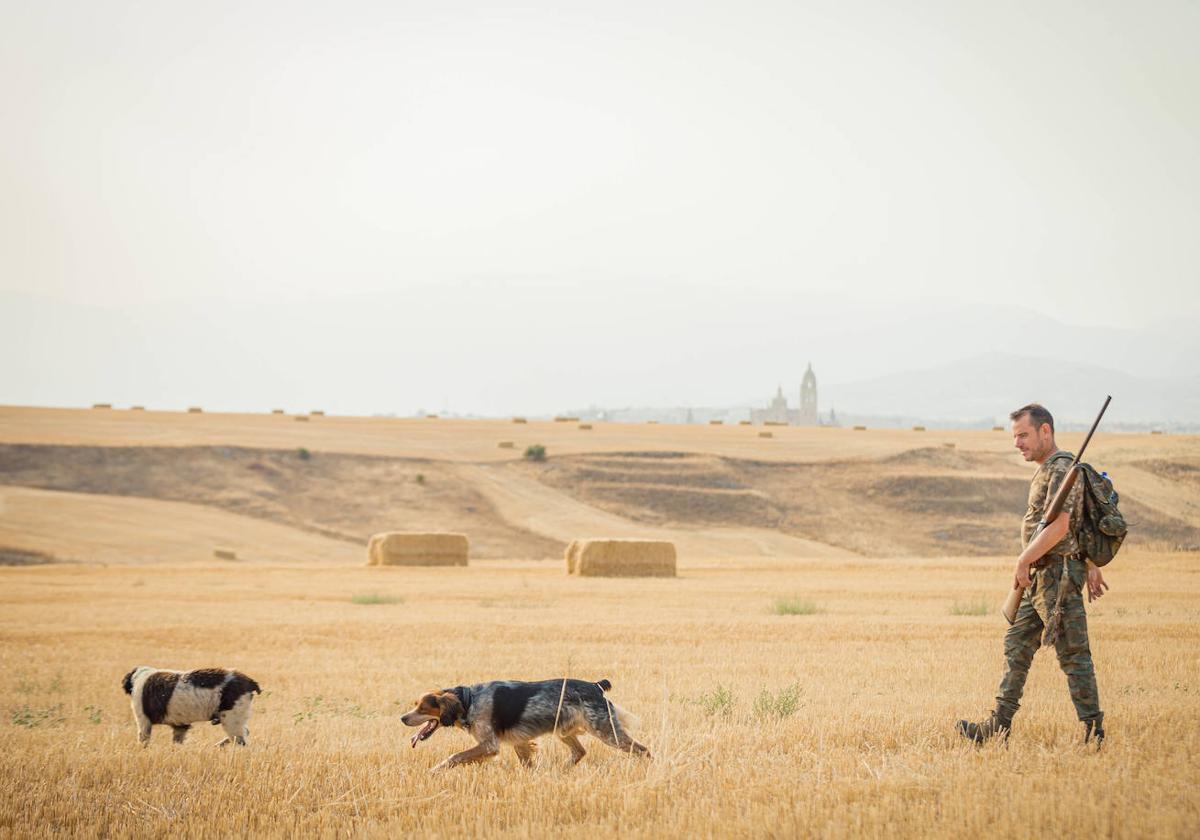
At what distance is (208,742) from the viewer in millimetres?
10984

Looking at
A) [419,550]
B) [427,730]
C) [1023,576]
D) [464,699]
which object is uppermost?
[1023,576]

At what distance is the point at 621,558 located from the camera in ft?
121

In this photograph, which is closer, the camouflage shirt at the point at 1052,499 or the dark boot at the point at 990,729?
the camouflage shirt at the point at 1052,499

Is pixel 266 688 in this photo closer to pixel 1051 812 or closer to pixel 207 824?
pixel 207 824

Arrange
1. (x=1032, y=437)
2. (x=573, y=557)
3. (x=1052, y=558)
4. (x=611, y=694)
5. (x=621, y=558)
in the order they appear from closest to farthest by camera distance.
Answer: (x=1052, y=558) → (x=1032, y=437) → (x=611, y=694) → (x=621, y=558) → (x=573, y=557)

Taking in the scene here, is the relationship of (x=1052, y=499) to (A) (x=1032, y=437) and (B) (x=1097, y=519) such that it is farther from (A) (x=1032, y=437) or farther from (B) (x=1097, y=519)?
A: (A) (x=1032, y=437)

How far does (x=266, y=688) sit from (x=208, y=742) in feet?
10.9

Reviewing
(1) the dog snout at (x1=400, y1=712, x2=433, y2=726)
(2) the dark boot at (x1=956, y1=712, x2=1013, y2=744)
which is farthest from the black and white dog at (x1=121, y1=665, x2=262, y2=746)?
(2) the dark boot at (x1=956, y1=712, x2=1013, y2=744)

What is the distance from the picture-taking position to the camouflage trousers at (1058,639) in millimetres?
8578

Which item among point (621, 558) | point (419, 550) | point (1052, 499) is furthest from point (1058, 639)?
point (419, 550)

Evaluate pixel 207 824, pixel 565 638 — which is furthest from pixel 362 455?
pixel 207 824

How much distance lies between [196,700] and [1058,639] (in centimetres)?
764

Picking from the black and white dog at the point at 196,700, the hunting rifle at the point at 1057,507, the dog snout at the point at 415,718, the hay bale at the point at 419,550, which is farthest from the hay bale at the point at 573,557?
the dog snout at the point at 415,718

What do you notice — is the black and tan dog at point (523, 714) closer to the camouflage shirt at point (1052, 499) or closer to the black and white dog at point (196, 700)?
the black and white dog at point (196, 700)
